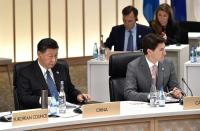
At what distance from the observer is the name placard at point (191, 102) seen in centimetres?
423

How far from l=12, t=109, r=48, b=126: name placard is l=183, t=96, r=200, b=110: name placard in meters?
1.11

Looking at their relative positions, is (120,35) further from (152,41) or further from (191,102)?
(191,102)

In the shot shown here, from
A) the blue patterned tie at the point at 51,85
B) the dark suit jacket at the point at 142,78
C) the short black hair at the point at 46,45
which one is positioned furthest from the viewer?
the dark suit jacket at the point at 142,78

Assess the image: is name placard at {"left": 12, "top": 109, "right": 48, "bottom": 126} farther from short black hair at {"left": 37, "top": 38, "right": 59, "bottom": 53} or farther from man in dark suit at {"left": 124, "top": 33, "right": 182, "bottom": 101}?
man in dark suit at {"left": 124, "top": 33, "right": 182, "bottom": 101}


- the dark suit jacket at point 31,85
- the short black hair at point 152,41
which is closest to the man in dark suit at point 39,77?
the dark suit jacket at point 31,85

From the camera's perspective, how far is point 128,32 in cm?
742

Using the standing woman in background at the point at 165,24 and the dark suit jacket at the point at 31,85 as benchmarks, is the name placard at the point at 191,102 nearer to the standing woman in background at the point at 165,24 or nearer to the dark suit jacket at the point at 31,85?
the dark suit jacket at the point at 31,85

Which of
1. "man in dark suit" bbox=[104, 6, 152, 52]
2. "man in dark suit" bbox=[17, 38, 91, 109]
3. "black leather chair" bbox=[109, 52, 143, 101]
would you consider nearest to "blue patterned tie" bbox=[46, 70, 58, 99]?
"man in dark suit" bbox=[17, 38, 91, 109]

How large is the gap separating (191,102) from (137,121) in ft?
1.54

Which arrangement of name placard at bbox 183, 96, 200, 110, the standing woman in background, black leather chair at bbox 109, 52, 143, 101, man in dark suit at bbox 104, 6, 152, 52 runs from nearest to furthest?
name placard at bbox 183, 96, 200, 110
black leather chair at bbox 109, 52, 143, 101
man in dark suit at bbox 104, 6, 152, 52
the standing woman in background

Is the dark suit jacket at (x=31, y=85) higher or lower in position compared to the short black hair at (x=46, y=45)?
lower

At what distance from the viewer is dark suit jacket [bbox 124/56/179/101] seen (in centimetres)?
491

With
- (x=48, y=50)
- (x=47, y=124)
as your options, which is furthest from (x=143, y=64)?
(x=47, y=124)

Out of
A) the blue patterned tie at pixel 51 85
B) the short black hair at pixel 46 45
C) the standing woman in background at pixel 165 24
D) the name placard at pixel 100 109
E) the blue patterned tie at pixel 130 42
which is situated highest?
the standing woman in background at pixel 165 24
